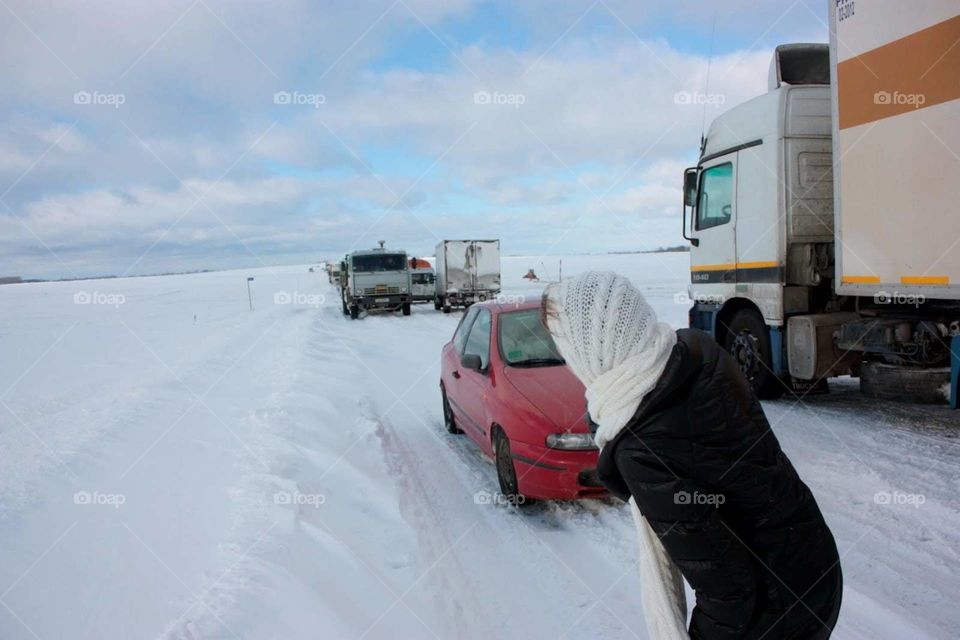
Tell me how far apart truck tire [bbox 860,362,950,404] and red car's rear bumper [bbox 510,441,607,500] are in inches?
142

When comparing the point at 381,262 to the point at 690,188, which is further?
the point at 381,262

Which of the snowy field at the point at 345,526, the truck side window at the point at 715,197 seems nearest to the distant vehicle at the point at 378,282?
the snowy field at the point at 345,526

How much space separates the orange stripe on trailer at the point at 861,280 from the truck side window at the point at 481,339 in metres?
3.60

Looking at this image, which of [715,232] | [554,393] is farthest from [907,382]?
[554,393]

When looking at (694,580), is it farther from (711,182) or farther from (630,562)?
(711,182)

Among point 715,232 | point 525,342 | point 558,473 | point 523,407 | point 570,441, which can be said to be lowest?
point 558,473

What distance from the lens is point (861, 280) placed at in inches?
227

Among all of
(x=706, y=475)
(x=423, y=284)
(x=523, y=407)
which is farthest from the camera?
(x=423, y=284)

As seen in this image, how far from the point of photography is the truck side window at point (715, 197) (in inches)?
306

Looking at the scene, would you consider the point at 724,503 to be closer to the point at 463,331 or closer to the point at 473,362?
the point at 473,362

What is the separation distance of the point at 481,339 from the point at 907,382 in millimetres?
4194

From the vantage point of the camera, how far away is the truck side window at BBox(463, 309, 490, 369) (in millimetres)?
5684

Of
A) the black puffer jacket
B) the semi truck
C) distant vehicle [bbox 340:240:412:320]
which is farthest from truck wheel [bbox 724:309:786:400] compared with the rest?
distant vehicle [bbox 340:240:412:320]

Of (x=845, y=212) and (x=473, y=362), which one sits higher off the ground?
(x=845, y=212)
